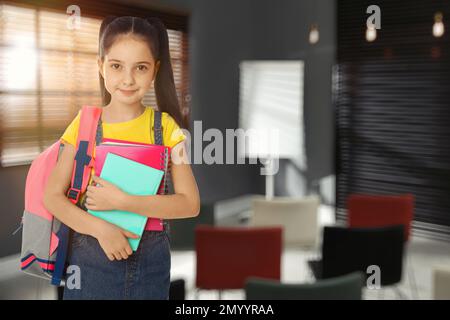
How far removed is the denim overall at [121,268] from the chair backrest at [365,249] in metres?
2.66

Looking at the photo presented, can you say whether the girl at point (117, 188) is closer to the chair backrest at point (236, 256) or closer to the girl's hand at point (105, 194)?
the girl's hand at point (105, 194)

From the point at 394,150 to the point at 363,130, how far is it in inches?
18.2

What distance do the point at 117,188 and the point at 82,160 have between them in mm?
67

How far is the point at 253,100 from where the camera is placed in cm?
430

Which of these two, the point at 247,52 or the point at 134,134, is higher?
the point at 247,52

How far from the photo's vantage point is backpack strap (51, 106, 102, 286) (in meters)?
0.86

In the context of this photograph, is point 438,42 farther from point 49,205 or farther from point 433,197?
point 49,205

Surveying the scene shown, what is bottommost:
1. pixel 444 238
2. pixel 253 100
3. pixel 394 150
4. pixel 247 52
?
pixel 444 238

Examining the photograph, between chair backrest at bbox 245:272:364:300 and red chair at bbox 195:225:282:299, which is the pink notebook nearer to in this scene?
chair backrest at bbox 245:272:364:300

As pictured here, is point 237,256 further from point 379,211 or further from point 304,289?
point 379,211

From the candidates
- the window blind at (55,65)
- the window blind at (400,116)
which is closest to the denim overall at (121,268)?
the window blind at (55,65)

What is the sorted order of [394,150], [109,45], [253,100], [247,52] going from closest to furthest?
1. [109,45]
2. [253,100]
3. [247,52]
4. [394,150]

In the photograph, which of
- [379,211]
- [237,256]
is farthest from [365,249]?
[379,211]

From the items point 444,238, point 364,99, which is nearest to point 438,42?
point 364,99
